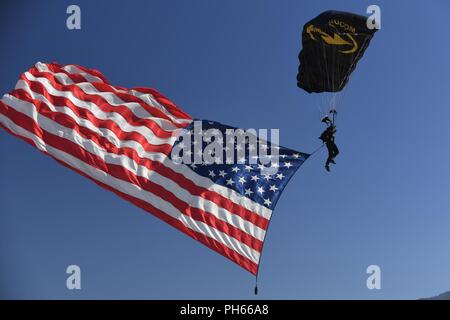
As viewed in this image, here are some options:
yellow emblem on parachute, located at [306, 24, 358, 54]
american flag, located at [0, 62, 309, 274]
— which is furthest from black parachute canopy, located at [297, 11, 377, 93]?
american flag, located at [0, 62, 309, 274]

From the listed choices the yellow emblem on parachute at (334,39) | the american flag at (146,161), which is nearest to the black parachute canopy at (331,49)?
the yellow emblem on parachute at (334,39)

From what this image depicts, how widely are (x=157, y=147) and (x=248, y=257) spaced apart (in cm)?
374

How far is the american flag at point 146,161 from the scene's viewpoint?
12.9 m

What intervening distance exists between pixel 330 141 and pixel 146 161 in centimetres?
557

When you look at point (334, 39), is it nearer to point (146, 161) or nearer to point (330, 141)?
point (330, 141)

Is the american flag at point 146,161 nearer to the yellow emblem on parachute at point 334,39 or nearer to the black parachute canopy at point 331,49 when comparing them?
the black parachute canopy at point 331,49

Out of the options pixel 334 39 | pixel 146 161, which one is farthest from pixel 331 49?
pixel 146 161

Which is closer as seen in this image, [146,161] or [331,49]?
[146,161]

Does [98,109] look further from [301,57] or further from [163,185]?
[301,57]

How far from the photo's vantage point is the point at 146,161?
13.5 m

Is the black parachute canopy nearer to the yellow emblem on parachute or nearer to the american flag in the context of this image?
the yellow emblem on parachute

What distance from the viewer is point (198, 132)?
47.2 ft
